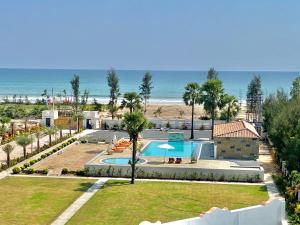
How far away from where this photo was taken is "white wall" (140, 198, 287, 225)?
1625 centimetres

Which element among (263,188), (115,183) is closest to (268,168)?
(263,188)

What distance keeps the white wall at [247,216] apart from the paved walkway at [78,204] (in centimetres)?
720

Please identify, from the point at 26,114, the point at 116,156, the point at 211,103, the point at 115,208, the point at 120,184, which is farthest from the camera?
the point at 26,114

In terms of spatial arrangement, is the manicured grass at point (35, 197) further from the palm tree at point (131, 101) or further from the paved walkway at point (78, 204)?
the palm tree at point (131, 101)

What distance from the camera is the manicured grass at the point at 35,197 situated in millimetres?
21484

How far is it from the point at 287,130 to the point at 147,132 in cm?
2113

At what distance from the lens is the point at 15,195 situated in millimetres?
25281

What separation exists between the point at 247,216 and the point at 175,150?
23.0 meters

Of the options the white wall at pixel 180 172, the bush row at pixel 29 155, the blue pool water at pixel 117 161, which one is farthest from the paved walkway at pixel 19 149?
the white wall at pixel 180 172

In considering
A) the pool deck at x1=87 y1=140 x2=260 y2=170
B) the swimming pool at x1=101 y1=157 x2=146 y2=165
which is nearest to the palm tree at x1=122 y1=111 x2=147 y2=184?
the pool deck at x1=87 y1=140 x2=260 y2=170

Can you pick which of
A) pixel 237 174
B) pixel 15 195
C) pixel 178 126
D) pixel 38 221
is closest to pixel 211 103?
pixel 178 126

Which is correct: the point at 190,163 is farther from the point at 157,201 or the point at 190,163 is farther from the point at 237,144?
the point at 157,201

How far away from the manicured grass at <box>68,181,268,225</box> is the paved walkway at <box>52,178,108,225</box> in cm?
32

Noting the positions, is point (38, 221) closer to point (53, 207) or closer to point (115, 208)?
point (53, 207)
